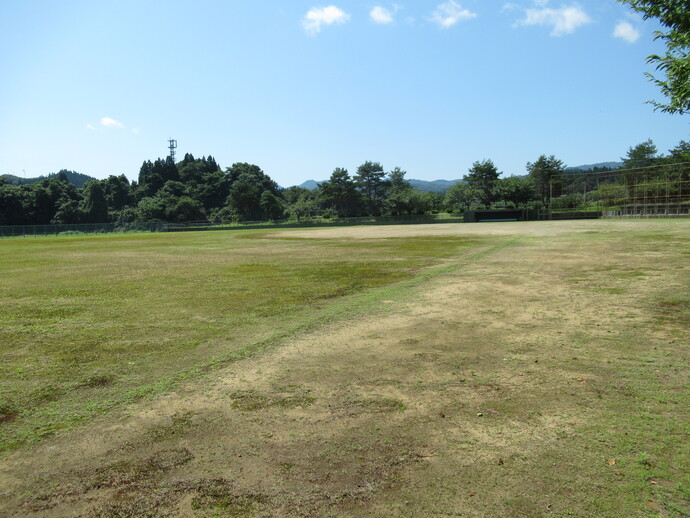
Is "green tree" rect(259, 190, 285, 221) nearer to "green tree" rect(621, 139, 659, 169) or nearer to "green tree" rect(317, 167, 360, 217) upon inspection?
"green tree" rect(317, 167, 360, 217)

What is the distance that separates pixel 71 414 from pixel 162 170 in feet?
499

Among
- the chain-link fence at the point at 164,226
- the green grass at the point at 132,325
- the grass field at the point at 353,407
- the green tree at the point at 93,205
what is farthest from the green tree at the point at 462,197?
the grass field at the point at 353,407

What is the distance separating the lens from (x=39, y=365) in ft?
18.4

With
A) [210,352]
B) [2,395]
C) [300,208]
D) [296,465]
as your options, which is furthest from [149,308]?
[300,208]

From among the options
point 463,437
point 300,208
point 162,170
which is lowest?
point 463,437

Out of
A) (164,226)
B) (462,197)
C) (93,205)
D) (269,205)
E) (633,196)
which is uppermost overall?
(93,205)

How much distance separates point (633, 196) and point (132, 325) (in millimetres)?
72065

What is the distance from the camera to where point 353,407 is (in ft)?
13.7

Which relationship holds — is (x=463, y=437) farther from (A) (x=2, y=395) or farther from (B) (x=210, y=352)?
(A) (x=2, y=395)

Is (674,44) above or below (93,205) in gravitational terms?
below

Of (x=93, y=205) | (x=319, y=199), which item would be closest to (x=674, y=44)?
(x=319, y=199)

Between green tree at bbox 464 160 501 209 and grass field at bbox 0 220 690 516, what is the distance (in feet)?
295

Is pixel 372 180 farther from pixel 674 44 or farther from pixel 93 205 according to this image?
pixel 674 44

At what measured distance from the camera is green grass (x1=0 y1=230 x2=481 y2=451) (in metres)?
4.61
